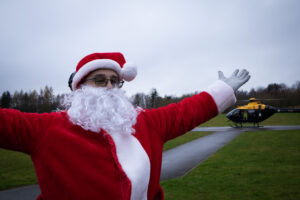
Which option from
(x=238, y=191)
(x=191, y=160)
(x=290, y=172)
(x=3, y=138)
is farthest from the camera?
(x=191, y=160)

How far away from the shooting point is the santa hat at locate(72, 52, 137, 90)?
1.97 metres

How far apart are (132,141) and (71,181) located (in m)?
0.54

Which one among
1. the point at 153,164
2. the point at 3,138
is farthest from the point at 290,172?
the point at 3,138

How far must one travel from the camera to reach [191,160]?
771 centimetres

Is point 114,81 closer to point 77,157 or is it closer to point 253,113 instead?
point 77,157

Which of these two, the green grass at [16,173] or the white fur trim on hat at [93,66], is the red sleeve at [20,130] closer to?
the white fur trim on hat at [93,66]

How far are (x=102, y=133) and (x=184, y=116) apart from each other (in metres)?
0.76

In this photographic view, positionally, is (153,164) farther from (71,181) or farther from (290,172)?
(290,172)

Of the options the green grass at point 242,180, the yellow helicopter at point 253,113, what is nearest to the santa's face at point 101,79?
the green grass at point 242,180

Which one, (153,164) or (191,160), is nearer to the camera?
(153,164)

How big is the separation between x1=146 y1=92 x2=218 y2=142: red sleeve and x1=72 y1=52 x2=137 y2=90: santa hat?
51 cm

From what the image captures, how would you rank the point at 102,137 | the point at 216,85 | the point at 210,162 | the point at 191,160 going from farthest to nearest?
A: the point at 191,160, the point at 210,162, the point at 216,85, the point at 102,137

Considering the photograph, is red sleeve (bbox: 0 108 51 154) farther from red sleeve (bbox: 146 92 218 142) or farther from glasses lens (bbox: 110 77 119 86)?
red sleeve (bbox: 146 92 218 142)

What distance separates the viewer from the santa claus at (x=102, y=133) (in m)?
1.48
